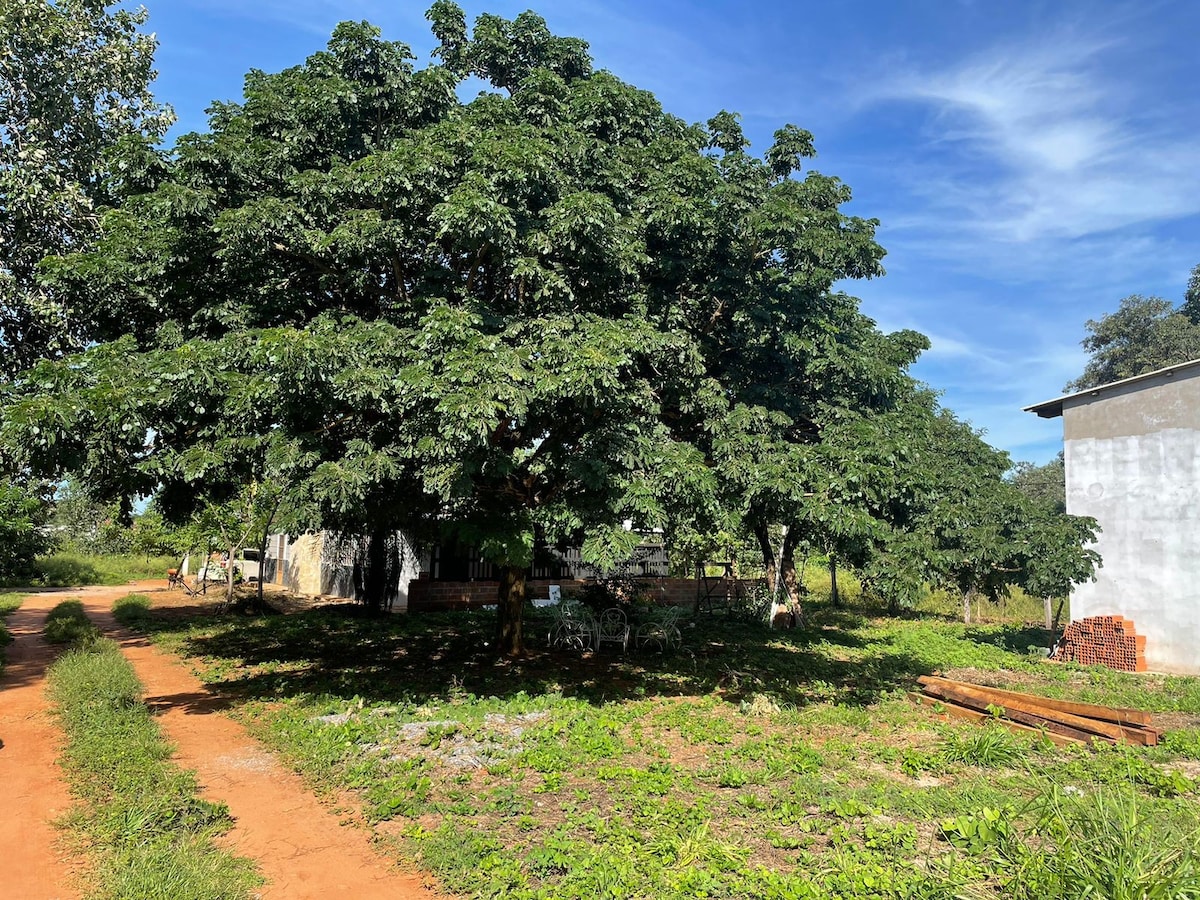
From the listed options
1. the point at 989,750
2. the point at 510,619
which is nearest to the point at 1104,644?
the point at 989,750

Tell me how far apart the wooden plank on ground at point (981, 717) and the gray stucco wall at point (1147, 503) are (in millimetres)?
6713

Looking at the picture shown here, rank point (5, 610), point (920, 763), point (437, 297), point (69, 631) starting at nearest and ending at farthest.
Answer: point (920, 763) → point (437, 297) → point (69, 631) → point (5, 610)

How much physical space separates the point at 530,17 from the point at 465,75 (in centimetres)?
134

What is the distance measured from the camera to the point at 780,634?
658 inches

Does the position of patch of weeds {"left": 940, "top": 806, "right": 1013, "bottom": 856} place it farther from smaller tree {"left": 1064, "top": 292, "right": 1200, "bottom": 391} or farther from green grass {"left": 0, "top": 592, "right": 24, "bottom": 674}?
smaller tree {"left": 1064, "top": 292, "right": 1200, "bottom": 391}

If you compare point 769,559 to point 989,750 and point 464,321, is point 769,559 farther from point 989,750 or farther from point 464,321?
point 464,321

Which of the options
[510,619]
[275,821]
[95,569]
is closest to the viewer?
[275,821]

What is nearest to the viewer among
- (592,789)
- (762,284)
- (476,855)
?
(476,855)

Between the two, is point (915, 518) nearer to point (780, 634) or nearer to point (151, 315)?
point (780, 634)

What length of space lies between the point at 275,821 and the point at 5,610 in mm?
18504

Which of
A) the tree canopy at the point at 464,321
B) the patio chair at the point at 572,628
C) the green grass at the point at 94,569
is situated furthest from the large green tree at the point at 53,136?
the green grass at the point at 94,569

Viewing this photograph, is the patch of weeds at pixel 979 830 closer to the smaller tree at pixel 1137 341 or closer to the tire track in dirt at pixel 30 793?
the tire track in dirt at pixel 30 793

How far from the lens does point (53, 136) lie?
12141mm

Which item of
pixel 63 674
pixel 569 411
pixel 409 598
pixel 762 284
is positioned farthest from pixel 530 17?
pixel 409 598
